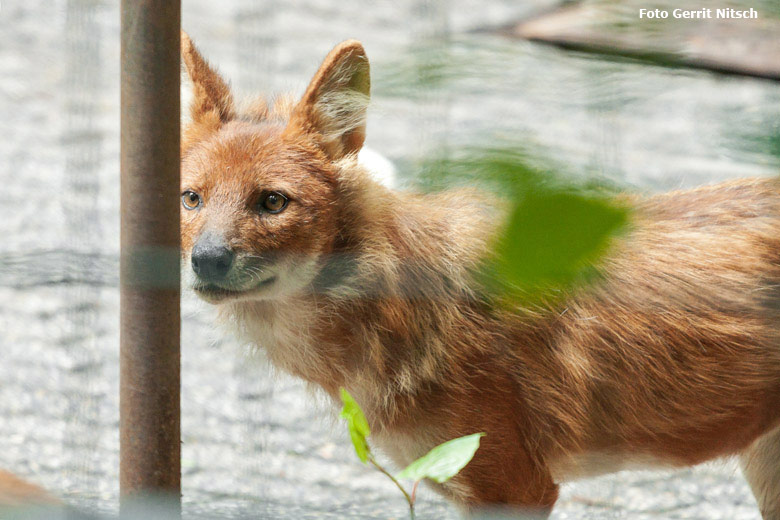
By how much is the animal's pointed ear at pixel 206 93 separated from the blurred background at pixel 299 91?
22 cm

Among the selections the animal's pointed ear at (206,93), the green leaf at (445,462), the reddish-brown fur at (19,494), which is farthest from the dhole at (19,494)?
the animal's pointed ear at (206,93)

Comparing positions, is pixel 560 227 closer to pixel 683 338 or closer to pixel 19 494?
pixel 19 494

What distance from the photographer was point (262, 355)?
289cm

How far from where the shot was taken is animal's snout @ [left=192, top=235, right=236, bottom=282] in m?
2.36

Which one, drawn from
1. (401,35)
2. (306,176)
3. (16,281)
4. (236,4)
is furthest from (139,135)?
(236,4)

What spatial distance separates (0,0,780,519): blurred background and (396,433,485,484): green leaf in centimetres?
61

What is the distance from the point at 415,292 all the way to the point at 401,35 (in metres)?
2.72

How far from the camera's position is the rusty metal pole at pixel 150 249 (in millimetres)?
1784

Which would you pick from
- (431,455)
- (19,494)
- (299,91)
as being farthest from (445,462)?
(299,91)

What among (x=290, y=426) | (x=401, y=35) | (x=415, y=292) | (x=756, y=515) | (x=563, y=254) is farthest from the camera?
(x=401, y=35)

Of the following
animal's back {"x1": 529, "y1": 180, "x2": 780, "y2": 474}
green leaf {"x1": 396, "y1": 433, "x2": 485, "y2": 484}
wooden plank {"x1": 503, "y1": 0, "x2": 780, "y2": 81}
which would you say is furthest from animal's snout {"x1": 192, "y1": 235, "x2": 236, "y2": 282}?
wooden plank {"x1": 503, "y1": 0, "x2": 780, "y2": 81}

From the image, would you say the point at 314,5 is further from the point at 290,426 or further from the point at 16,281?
the point at 16,281

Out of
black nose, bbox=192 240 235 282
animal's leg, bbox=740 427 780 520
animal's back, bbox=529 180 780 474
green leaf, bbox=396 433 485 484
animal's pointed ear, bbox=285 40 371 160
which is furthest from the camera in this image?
animal's leg, bbox=740 427 780 520

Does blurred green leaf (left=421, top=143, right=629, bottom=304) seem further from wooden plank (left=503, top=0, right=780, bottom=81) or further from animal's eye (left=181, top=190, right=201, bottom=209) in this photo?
animal's eye (left=181, top=190, right=201, bottom=209)
